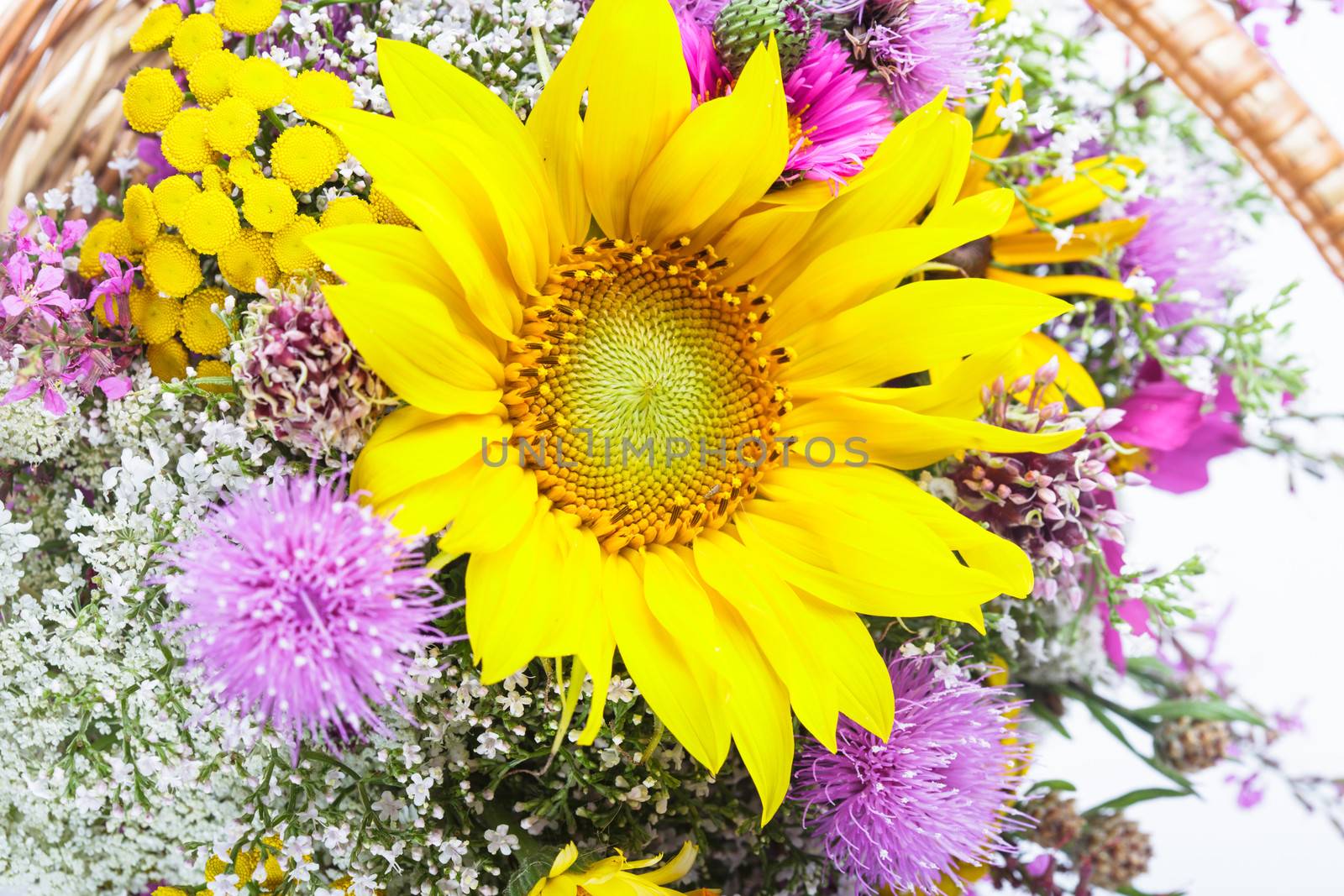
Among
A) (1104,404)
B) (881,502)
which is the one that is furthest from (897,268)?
(1104,404)

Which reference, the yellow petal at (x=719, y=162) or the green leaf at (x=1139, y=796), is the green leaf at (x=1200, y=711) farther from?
the yellow petal at (x=719, y=162)

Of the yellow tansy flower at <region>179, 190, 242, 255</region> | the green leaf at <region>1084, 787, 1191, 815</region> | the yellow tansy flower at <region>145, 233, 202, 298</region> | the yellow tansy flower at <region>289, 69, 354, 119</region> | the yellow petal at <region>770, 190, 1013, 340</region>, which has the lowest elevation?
the green leaf at <region>1084, 787, 1191, 815</region>

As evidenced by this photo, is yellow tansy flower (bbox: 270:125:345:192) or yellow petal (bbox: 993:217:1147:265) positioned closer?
yellow tansy flower (bbox: 270:125:345:192)

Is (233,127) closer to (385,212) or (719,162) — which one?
(385,212)

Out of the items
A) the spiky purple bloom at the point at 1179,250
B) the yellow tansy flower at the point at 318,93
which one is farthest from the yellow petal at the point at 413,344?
the spiky purple bloom at the point at 1179,250

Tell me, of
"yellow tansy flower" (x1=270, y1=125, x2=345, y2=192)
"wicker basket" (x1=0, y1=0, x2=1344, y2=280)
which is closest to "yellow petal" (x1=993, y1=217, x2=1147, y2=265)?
"wicker basket" (x1=0, y1=0, x2=1344, y2=280)

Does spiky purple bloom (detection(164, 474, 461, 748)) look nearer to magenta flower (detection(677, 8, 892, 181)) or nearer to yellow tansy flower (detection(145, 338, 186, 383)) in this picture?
yellow tansy flower (detection(145, 338, 186, 383))
